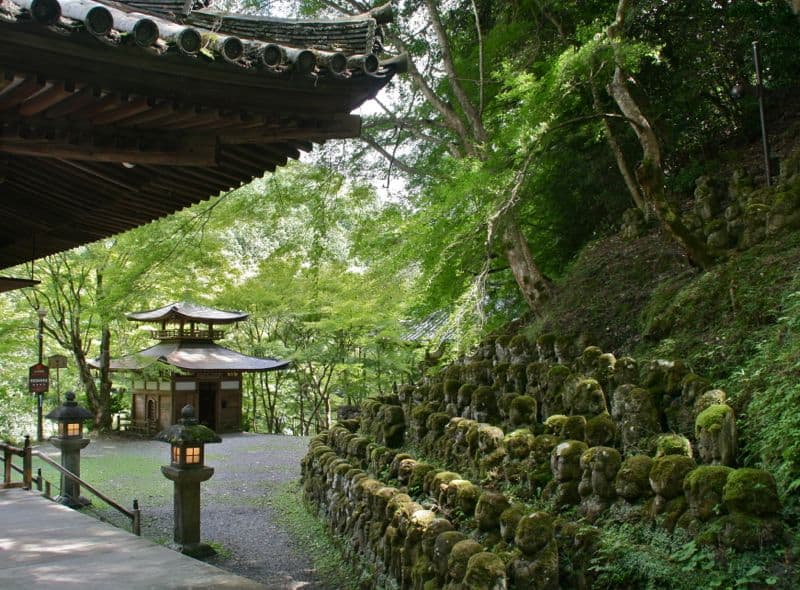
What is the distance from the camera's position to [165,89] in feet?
10.1

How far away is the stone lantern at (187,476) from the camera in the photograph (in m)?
7.91

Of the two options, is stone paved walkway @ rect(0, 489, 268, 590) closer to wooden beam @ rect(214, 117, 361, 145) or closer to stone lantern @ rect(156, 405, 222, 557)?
stone lantern @ rect(156, 405, 222, 557)

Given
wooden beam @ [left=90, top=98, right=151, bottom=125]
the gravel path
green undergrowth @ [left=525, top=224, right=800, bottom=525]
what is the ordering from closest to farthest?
wooden beam @ [left=90, top=98, right=151, bottom=125], green undergrowth @ [left=525, top=224, right=800, bottom=525], the gravel path

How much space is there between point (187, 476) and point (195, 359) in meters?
15.5

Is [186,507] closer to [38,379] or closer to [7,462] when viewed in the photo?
[7,462]

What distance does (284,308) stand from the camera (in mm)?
23047

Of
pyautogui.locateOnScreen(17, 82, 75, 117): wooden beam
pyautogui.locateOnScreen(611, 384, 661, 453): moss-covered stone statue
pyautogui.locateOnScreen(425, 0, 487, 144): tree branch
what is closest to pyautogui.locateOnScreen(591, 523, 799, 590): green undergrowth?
pyautogui.locateOnScreen(611, 384, 661, 453): moss-covered stone statue

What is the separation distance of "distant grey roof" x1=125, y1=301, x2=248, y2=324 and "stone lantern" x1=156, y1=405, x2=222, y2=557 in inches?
617

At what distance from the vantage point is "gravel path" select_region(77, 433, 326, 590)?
8.12 m

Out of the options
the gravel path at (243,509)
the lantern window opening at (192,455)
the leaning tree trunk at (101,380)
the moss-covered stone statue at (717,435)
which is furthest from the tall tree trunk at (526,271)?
the leaning tree trunk at (101,380)

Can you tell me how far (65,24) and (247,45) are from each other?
2.58ft

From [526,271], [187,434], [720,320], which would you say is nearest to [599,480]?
[720,320]

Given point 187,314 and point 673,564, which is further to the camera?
point 187,314

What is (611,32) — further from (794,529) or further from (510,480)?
(794,529)
